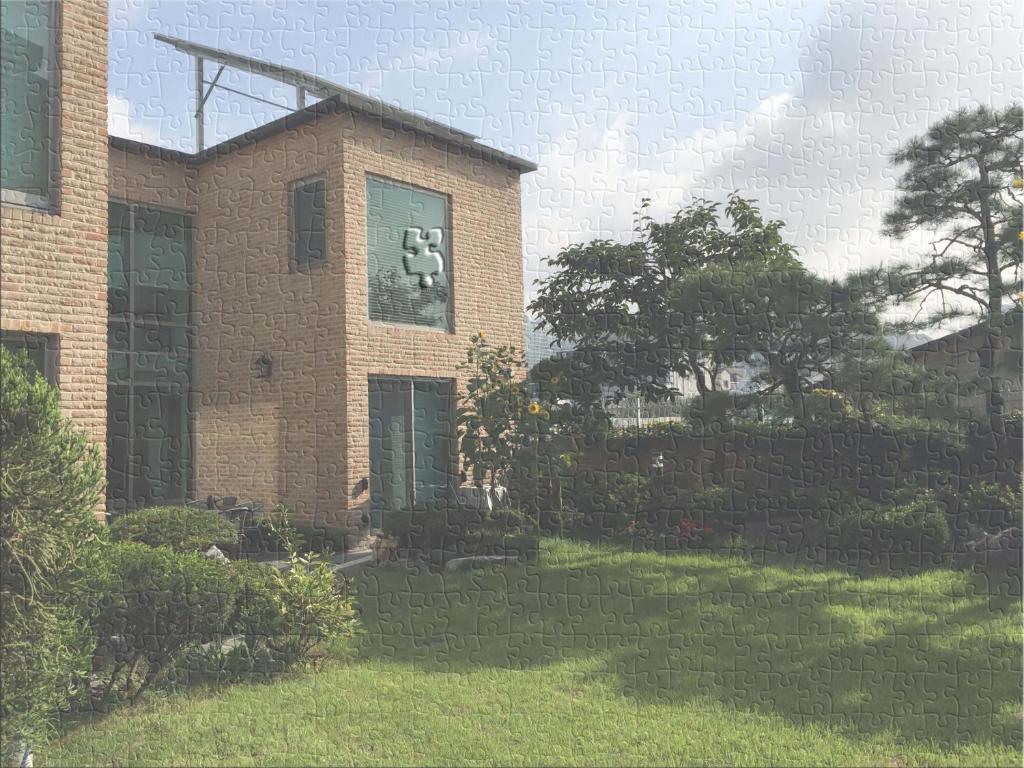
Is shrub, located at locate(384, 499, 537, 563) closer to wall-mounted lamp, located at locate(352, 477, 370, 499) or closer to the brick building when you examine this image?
wall-mounted lamp, located at locate(352, 477, 370, 499)

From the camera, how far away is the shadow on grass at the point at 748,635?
537 cm

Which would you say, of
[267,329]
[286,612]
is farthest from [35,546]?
[267,329]

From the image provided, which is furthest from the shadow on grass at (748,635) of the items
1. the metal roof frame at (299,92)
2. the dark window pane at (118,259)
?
the metal roof frame at (299,92)

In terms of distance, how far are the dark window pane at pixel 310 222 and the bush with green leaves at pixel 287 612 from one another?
660 centimetres

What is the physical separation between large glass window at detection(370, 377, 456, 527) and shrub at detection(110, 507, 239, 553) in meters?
2.72

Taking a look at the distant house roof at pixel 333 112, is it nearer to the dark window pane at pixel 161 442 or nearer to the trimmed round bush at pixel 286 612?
the dark window pane at pixel 161 442

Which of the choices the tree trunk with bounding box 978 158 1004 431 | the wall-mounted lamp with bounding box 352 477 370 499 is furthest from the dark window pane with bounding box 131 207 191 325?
the tree trunk with bounding box 978 158 1004 431

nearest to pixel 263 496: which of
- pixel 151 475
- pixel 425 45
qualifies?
pixel 151 475

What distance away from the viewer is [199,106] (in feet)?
39.8

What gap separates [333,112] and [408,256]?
2.28 m

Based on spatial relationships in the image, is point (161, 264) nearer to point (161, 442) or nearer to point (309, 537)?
point (161, 442)

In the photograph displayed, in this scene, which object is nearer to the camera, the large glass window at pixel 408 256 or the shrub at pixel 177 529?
the shrub at pixel 177 529

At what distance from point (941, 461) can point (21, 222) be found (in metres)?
9.92

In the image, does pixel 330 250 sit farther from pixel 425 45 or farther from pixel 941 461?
pixel 941 461
